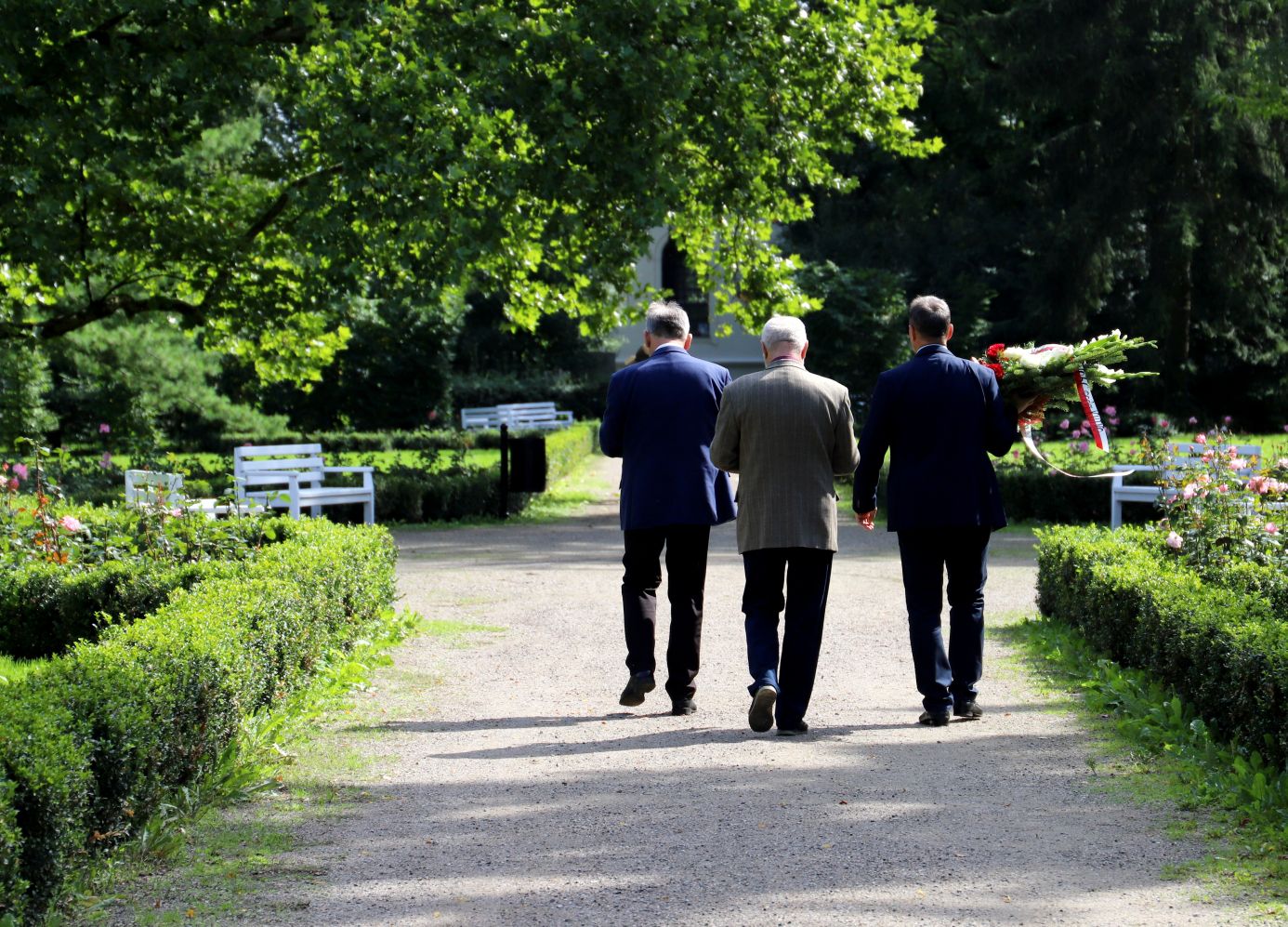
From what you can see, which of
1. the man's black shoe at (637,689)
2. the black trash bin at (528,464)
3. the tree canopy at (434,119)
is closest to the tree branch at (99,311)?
the tree canopy at (434,119)

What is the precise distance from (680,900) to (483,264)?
39.2 feet

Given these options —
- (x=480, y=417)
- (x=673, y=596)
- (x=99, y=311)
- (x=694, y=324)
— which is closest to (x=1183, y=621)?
(x=673, y=596)

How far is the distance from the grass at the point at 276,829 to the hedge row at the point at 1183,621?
9.98ft

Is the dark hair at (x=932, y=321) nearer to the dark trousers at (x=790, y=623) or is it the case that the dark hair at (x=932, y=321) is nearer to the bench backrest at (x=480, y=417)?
the dark trousers at (x=790, y=623)

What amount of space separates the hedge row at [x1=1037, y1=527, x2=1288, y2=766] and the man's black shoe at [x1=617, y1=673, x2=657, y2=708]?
219 cm

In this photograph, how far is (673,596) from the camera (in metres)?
6.47

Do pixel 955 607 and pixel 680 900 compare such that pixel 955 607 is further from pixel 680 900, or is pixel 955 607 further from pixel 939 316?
pixel 680 900

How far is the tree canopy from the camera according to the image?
13.2 metres

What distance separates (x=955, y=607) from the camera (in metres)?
6.33

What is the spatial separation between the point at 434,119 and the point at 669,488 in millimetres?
8014

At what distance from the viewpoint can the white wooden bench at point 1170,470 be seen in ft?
28.9

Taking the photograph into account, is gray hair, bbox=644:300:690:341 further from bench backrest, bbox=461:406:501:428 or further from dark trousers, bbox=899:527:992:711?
bench backrest, bbox=461:406:501:428

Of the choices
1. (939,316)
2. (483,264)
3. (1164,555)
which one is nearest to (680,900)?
(939,316)

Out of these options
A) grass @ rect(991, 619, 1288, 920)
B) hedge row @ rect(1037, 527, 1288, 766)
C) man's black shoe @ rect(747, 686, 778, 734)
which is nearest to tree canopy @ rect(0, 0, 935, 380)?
hedge row @ rect(1037, 527, 1288, 766)
